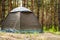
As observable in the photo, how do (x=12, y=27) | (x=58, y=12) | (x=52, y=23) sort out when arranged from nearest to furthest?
(x=12, y=27) → (x=58, y=12) → (x=52, y=23)

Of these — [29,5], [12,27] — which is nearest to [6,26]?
[12,27]

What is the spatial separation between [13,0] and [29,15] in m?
1.94

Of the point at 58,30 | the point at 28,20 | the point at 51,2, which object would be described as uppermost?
the point at 51,2

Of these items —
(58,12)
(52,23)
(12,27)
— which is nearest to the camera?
(12,27)

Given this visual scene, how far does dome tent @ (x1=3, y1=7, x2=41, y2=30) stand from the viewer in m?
7.16

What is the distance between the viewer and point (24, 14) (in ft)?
24.2

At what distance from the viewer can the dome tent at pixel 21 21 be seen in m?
7.16

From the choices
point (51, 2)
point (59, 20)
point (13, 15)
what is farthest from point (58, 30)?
point (13, 15)

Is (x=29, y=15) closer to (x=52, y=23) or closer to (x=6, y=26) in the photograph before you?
(x=6, y=26)

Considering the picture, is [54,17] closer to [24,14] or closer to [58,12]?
[58,12]

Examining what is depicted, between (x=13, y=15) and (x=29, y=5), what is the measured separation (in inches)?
66.8

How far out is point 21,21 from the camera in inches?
285

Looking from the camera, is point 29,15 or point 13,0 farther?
point 13,0

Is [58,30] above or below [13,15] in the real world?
below
